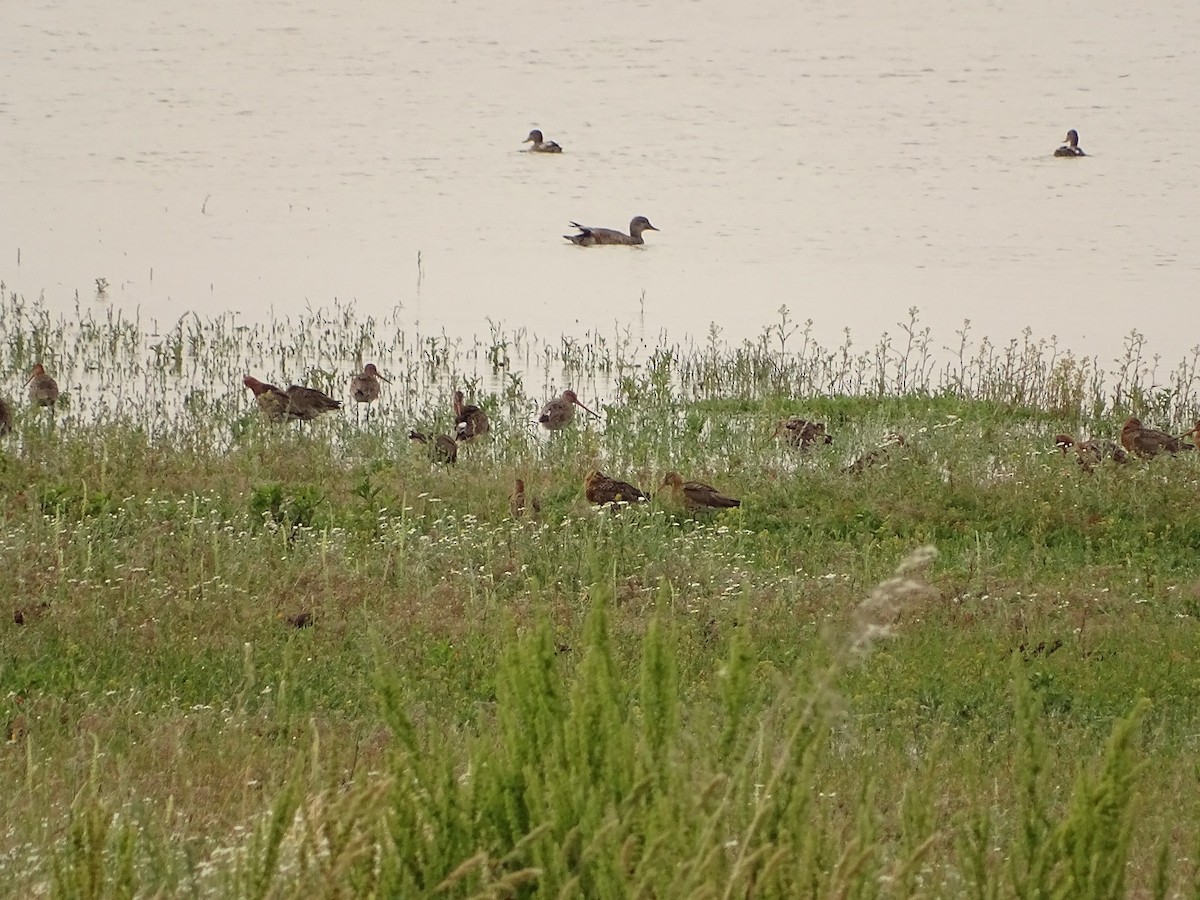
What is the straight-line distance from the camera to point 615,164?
28.2 meters

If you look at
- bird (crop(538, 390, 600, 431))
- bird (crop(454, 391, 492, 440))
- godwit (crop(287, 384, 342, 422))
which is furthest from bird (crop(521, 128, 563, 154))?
bird (crop(454, 391, 492, 440))

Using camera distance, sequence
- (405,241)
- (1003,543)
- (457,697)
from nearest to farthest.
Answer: (457,697) → (1003,543) → (405,241)

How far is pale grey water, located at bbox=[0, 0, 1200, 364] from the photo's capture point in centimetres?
1884

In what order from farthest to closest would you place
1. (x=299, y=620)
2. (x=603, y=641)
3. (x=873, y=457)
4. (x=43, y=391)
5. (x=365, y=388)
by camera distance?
(x=365, y=388) < (x=43, y=391) < (x=873, y=457) < (x=299, y=620) < (x=603, y=641)

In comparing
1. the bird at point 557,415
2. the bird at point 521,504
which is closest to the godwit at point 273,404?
the bird at point 557,415

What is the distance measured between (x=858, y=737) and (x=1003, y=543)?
3539 millimetres

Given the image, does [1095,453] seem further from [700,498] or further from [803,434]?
[700,498]

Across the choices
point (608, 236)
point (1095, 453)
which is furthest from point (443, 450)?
point (608, 236)

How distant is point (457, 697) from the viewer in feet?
22.2

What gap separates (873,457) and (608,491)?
1.95 m

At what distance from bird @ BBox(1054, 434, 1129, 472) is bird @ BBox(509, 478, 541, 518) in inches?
140

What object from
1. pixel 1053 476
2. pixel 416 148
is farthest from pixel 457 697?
pixel 416 148

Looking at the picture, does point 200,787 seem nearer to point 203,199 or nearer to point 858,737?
point 858,737

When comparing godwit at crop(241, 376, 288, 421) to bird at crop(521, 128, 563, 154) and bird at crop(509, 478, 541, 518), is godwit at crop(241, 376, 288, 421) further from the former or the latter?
bird at crop(521, 128, 563, 154)
